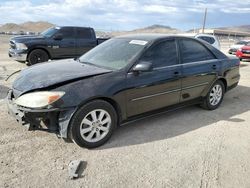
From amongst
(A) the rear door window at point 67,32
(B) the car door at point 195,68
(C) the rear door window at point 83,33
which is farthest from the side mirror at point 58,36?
(B) the car door at point 195,68

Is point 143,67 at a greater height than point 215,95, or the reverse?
point 143,67

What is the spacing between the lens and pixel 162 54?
450cm

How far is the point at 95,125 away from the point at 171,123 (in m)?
1.64

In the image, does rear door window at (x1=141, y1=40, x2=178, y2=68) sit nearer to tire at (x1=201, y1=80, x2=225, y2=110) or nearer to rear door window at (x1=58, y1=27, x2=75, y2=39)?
tire at (x1=201, y1=80, x2=225, y2=110)

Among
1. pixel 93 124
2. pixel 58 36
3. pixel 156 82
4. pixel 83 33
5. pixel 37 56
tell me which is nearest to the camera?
pixel 93 124

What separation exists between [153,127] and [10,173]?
2.37 metres

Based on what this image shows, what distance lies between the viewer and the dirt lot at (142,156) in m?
3.01

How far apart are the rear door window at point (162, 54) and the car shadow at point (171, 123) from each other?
3.50 ft

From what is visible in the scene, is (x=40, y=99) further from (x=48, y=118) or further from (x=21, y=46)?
(x=21, y=46)

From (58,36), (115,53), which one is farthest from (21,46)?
(115,53)

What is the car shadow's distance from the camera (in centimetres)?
405

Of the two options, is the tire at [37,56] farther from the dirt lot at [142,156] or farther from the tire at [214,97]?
the tire at [214,97]

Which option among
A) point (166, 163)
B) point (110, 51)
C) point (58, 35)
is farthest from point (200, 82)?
point (58, 35)

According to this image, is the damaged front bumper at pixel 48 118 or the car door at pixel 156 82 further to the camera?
the car door at pixel 156 82
